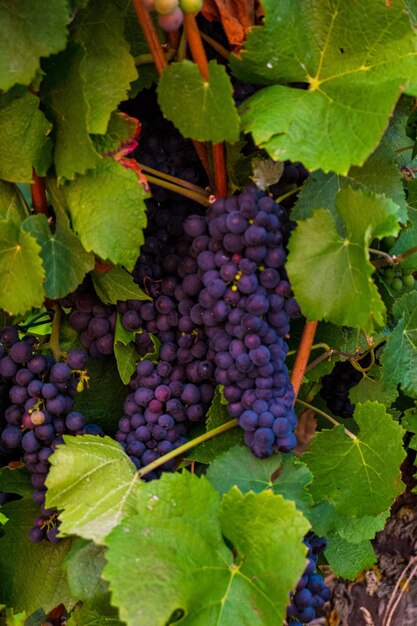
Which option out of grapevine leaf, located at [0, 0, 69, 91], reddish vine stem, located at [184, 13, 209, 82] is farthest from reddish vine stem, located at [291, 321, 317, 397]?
grapevine leaf, located at [0, 0, 69, 91]

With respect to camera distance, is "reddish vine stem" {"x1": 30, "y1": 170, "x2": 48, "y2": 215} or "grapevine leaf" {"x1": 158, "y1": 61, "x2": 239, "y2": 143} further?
"reddish vine stem" {"x1": 30, "y1": 170, "x2": 48, "y2": 215}

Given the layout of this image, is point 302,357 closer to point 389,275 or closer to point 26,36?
point 389,275

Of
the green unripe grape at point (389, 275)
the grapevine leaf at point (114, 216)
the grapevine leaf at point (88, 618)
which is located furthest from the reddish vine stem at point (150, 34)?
the grapevine leaf at point (88, 618)

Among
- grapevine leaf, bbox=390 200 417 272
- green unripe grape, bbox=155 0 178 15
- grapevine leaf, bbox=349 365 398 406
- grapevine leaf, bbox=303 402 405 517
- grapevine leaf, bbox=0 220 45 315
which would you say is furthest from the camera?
grapevine leaf, bbox=349 365 398 406

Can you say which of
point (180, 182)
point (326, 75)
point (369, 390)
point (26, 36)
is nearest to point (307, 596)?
point (369, 390)

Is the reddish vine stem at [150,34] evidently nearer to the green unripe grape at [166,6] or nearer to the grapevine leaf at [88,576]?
the green unripe grape at [166,6]

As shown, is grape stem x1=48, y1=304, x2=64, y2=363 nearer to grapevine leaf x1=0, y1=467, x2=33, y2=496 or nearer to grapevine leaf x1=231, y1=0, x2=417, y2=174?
grapevine leaf x1=0, y1=467, x2=33, y2=496
